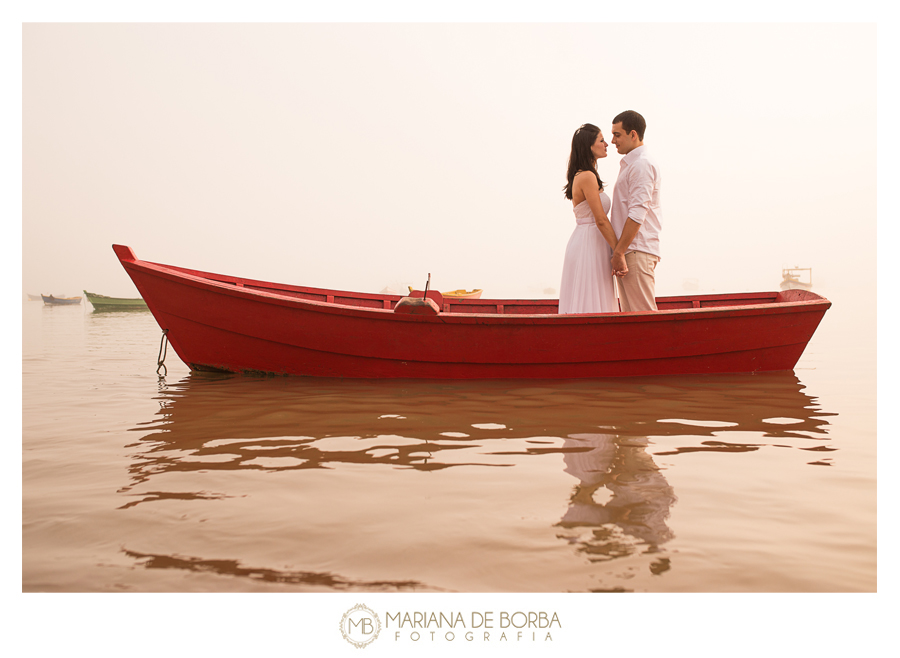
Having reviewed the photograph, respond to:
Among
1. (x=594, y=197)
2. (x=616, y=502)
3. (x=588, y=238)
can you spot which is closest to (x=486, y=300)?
(x=588, y=238)

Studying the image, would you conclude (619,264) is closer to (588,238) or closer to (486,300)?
(588,238)

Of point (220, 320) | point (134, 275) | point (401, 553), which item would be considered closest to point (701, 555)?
point (401, 553)

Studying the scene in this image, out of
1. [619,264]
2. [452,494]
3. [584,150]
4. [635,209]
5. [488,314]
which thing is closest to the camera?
[452,494]

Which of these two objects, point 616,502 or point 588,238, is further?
point 588,238

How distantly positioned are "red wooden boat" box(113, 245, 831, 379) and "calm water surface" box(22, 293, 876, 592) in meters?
0.92

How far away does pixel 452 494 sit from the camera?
7.85 ft

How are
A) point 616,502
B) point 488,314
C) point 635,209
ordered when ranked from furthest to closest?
point 488,314, point 635,209, point 616,502

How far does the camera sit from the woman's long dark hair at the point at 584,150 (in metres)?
5.01

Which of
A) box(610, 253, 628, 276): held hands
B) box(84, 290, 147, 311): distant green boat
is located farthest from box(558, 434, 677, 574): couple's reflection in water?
box(84, 290, 147, 311): distant green boat

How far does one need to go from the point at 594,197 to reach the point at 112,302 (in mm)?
39493

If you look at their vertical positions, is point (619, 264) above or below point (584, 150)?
below
